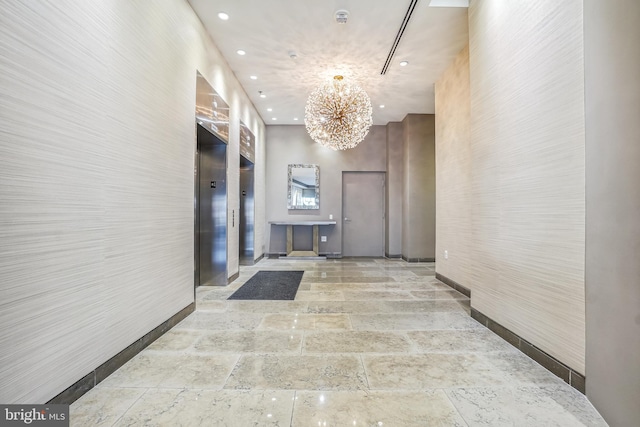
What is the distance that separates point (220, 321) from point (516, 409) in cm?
268

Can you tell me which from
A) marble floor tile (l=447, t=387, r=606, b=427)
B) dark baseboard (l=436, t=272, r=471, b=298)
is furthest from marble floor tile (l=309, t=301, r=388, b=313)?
marble floor tile (l=447, t=387, r=606, b=427)

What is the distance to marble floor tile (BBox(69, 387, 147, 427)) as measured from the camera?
1612mm

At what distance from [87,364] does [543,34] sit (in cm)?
400

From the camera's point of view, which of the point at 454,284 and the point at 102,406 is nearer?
the point at 102,406

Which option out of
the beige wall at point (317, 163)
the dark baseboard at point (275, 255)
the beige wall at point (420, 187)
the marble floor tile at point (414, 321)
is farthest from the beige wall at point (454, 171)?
the dark baseboard at point (275, 255)

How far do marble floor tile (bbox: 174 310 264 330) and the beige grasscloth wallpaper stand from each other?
248 centimetres

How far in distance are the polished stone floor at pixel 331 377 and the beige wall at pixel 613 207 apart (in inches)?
11.0

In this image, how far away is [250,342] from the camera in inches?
104

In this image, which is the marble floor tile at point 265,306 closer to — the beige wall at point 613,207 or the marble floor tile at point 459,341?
the marble floor tile at point 459,341

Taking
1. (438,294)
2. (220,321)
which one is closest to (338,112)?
(438,294)

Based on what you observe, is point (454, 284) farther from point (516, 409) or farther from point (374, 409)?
point (374, 409)

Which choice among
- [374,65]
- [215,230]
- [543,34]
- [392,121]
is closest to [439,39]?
[374,65]

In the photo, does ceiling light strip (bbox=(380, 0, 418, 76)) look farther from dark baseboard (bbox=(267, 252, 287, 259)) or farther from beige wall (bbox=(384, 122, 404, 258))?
dark baseboard (bbox=(267, 252, 287, 259))

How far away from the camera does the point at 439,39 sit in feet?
13.8
